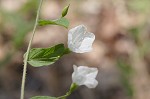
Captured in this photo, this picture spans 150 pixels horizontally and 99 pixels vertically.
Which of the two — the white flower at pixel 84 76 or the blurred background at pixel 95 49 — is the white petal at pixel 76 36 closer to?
the white flower at pixel 84 76

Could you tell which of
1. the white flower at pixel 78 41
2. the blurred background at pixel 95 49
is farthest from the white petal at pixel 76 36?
the blurred background at pixel 95 49

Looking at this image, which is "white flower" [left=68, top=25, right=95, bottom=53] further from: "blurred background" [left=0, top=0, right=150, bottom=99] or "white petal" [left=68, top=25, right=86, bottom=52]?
"blurred background" [left=0, top=0, right=150, bottom=99]

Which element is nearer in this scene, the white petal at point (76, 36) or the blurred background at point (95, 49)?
the white petal at point (76, 36)

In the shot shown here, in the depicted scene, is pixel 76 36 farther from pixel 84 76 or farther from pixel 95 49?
pixel 95 49

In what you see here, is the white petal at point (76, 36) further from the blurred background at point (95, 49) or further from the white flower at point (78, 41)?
the blurred background at point (95, 49)

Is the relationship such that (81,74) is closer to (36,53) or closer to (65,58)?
(36,53)

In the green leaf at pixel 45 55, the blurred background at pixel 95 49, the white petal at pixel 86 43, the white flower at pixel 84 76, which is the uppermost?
the white petal at pixel 86 43

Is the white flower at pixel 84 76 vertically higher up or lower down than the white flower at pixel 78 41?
lower down
